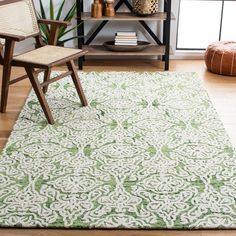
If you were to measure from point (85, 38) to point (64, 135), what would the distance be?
183cm

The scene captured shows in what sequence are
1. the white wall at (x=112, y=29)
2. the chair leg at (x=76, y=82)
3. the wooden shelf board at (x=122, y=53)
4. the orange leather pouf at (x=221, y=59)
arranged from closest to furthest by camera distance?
the chair leg at (x=76, y=82), the orange leather pouf at (x=221, y=59), the wooden shelf board at (x=122, y=53), the white wall at (x=112, y=29)

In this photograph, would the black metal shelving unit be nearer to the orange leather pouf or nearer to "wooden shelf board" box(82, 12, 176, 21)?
"wooden shelf board" box(82, 12, 176, 21)

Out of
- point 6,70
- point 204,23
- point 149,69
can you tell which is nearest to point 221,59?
point 149,69

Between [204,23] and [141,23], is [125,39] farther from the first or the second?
[204,23]

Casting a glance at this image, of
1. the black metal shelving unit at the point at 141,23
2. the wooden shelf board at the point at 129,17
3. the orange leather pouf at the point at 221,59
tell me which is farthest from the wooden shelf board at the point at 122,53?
the orange leather pouf at the point at 221,59

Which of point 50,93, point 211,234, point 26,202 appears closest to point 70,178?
point 26,202

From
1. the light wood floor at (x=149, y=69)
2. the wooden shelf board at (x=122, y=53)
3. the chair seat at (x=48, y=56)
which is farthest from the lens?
the wooden shelf board at (x=122, y=53)

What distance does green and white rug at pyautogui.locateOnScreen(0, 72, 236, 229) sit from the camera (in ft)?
6.81

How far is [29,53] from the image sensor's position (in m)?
3.10

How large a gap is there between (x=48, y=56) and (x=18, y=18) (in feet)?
1.72

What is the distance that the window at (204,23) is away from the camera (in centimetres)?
451

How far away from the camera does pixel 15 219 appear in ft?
6.70

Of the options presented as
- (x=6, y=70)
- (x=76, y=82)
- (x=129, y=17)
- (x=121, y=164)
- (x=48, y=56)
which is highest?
(x=129, y=17)

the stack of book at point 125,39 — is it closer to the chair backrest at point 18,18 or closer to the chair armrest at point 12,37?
the chair backrest at point 18,18
